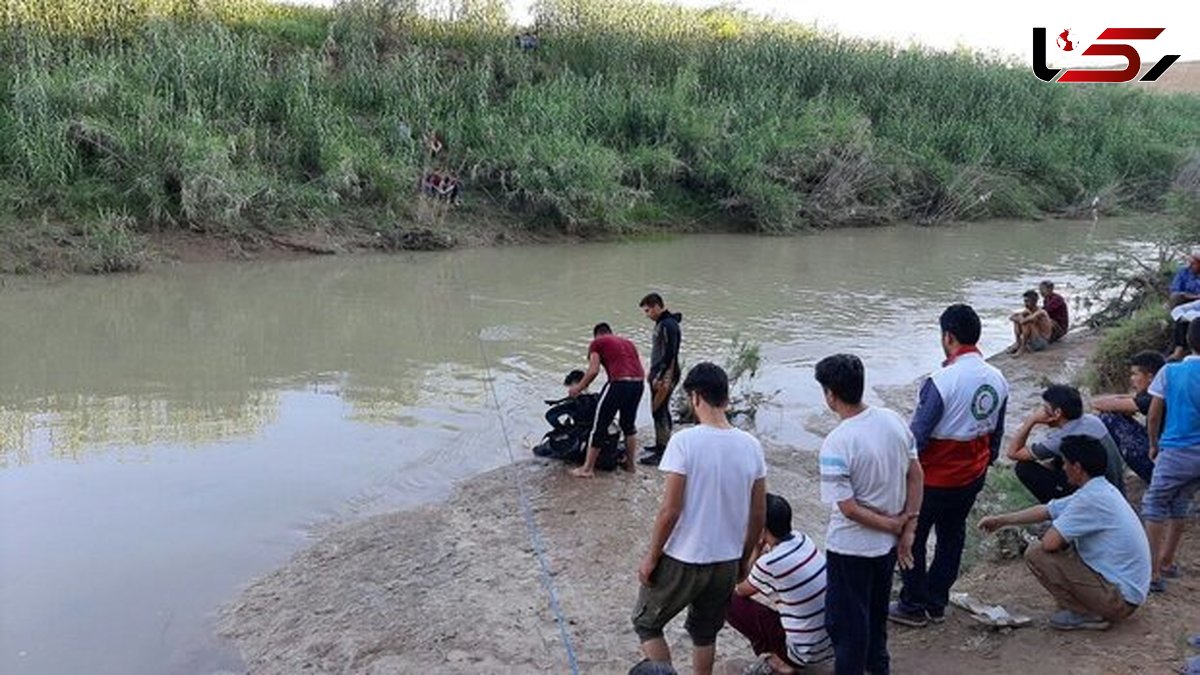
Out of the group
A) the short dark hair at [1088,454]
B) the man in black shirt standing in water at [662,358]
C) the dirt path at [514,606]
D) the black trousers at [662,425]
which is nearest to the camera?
the short dark hair at [1088,454]

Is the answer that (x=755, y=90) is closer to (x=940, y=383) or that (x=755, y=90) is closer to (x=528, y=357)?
(x=528, y=357)

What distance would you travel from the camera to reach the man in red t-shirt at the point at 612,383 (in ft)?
26.3

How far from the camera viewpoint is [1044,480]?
19.5 ft

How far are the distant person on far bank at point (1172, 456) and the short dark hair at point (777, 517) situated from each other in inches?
91.3

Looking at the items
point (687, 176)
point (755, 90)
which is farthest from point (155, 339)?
point (755, 90)

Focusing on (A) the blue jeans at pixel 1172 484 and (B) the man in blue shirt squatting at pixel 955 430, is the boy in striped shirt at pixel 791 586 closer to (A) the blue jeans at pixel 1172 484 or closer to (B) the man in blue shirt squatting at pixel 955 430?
(B) the man in blue shirt squatting at pixel 955 430

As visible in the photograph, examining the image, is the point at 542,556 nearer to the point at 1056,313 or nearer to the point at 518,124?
the point at 1056,313

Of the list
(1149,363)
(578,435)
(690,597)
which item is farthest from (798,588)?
(578,435)

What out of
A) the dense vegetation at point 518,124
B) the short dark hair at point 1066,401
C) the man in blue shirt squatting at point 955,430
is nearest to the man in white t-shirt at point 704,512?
the man in blue shirt squatting at point 955,430

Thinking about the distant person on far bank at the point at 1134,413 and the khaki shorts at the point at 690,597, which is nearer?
the khaki shorts at the point at 690,597

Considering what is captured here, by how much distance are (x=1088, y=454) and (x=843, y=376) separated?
152 centimetres

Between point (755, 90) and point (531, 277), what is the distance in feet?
45.8

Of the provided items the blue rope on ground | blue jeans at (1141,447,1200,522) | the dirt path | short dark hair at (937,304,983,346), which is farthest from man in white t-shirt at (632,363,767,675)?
blue jeans at (1141,447,1200,522)

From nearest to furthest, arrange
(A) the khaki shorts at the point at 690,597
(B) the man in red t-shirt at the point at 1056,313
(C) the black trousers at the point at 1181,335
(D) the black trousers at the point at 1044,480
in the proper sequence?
(A) the khaki shorts at the point at 690,597
(D) the black trousers at the point at 1044,480
(C) the black trousers at the point at 1181,335
(B) the man in red t-shirt at the point at 1056,313
